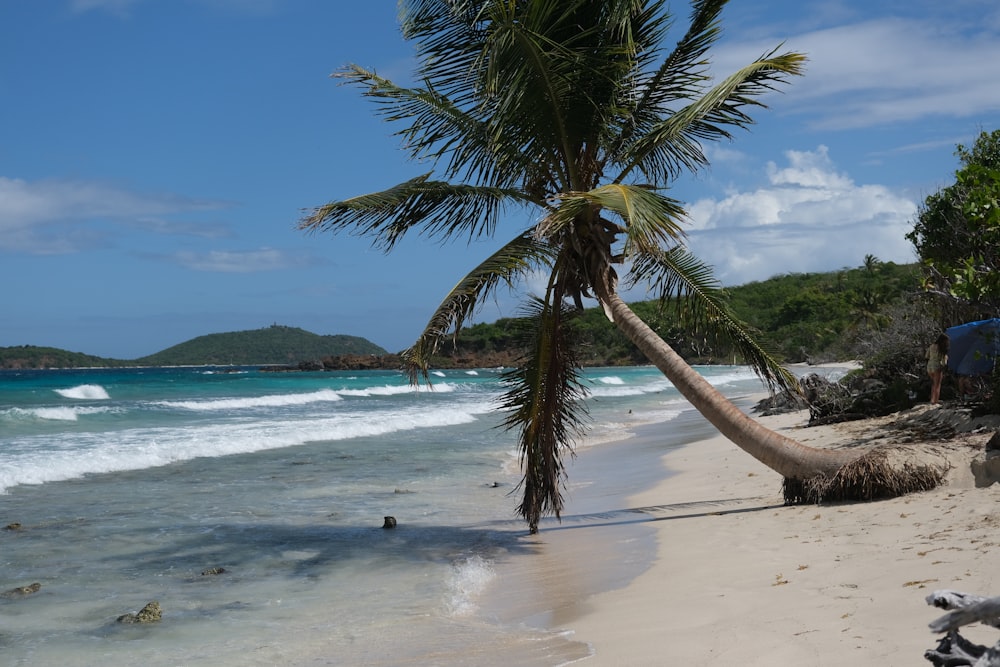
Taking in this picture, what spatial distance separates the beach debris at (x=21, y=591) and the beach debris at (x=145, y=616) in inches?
48.0

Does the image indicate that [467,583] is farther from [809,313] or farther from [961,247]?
[809,313]

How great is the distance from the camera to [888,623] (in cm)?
450

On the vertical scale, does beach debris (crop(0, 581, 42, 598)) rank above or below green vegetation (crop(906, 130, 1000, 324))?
below

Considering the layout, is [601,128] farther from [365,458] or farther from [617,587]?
[365,458]

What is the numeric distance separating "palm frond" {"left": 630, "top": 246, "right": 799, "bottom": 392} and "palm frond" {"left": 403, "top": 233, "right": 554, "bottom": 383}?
135cm

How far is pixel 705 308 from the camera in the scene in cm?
903

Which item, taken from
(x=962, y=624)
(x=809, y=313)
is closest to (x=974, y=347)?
(x=962, y=624)

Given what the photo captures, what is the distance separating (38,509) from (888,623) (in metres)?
10.6

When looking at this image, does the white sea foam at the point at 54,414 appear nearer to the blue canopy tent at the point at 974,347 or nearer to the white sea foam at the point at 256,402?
the white sea foam at the point at 256,402

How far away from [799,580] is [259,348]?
160 m

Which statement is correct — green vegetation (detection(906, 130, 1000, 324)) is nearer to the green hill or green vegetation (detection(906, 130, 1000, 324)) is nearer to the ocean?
the ocean

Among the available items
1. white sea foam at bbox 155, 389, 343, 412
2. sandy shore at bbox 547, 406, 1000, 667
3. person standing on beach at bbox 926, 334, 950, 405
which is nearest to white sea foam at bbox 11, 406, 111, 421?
white sea foam at bbox 155, 389, 343, 412

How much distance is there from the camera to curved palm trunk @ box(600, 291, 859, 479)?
8.24 metres

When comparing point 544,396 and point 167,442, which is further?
point 167,442
